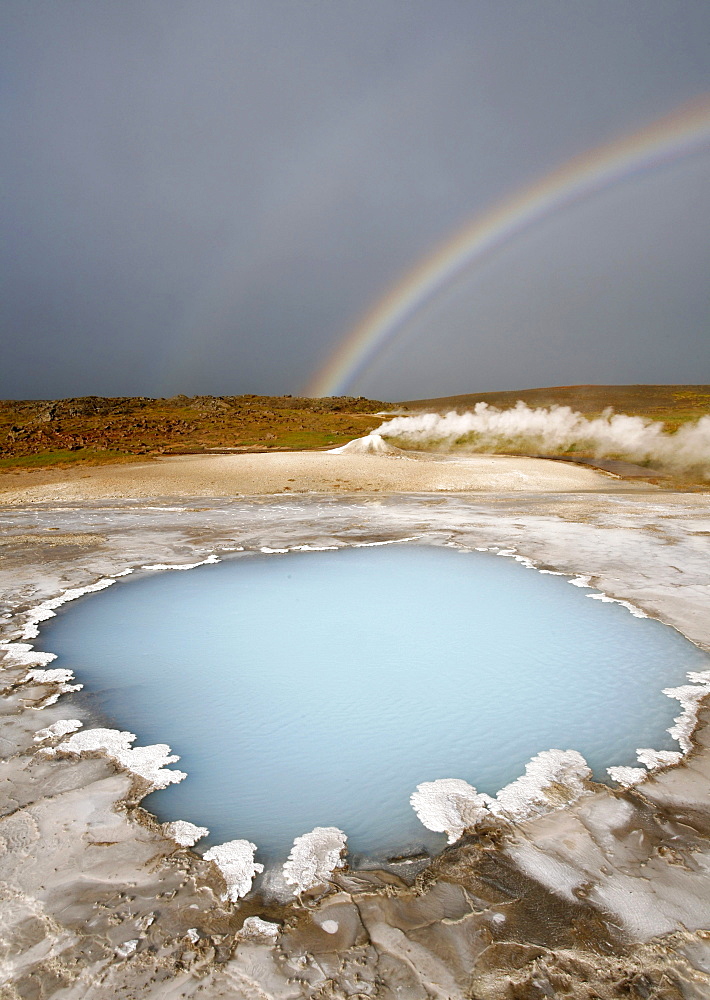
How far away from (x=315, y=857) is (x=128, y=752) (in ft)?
4.51

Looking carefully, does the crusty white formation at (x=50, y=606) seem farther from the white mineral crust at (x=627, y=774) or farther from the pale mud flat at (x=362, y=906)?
the white mineral crust at (x=627, y=774)

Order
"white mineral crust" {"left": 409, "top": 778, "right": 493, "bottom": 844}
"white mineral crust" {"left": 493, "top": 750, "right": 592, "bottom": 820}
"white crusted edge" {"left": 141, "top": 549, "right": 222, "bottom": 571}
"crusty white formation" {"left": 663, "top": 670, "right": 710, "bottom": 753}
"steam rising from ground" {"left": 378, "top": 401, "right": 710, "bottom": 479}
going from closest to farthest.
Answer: "white mineral crust" {"left": 409, "top": 778, "right": 493, "bottom": 844}, "white mineral crust" {"left": 493, "top": 750, "right": 592, "bottom": 820}, "crusty white formation" {"left": 663, "top": 670, "right": 710, "bottom": 753}, "white crusted edge" {"left": 141, "top": 549, "right": 222, "bottom": 571}, "steam rising from ground" {"left": 378, "top": 401, "right": 710, "bottom": 479}

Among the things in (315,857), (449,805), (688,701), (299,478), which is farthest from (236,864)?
(299,478)

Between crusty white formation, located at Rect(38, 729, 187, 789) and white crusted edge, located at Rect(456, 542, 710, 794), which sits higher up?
white crusted edge, located at Rect(456, 542, 710, 794)

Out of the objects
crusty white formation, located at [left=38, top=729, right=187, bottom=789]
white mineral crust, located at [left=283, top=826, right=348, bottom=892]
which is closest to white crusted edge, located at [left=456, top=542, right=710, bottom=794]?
white mineral crust, located at [left=283, top=826, right=348, bottom=892]

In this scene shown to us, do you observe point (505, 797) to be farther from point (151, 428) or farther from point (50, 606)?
point (151, 428)

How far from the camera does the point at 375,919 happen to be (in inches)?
78.4

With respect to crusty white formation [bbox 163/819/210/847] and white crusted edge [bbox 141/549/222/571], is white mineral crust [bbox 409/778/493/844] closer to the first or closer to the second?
crusty white formation [bbox 163/819/210/847]

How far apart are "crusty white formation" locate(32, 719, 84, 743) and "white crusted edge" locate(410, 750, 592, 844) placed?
203 centimetres

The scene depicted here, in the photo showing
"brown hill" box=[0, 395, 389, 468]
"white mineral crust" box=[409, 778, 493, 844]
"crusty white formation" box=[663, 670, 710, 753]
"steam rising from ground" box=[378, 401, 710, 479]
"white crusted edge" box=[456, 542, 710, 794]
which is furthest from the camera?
"brown hill" box=[0, 395, 389, 468]

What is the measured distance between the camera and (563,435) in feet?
77.8

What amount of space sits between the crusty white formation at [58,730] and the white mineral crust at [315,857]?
169 centimetres

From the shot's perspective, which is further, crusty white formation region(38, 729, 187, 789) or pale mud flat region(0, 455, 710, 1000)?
crusty white formation region(38, 729, 187, 789)

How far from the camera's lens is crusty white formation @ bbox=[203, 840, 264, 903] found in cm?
214
